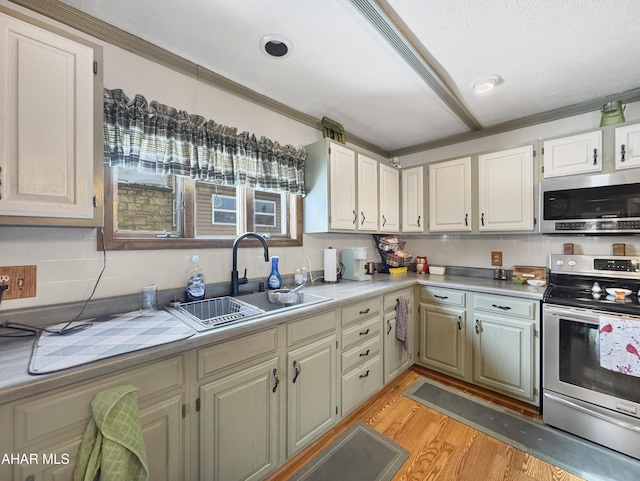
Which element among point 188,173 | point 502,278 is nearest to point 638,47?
point 502,278

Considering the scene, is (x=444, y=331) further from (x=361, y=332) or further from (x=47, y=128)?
(x=47, y=128)

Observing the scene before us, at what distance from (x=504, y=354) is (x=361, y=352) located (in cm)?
113

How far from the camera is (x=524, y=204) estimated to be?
232cm

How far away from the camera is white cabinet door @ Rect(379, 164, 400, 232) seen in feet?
9.35

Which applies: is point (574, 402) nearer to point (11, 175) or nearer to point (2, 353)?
point (2, 353)

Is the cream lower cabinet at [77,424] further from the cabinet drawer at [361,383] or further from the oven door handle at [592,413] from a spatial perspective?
the oven door handle at [592,413]

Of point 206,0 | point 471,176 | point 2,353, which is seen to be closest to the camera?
point 2,353

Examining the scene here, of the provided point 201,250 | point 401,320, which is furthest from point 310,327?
point 401,320

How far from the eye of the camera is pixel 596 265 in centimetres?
209

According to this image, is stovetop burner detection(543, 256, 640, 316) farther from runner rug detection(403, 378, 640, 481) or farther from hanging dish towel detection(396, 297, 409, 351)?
hanging dish towel detection(396, 297, 409, 351)

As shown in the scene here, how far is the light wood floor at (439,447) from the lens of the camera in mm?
1501

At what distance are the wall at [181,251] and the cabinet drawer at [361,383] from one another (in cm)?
94

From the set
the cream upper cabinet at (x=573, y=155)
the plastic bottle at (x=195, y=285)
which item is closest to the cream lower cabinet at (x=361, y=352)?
the plastic bottle at (x=195, y=285)

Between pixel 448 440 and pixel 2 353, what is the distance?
229 centimetres
